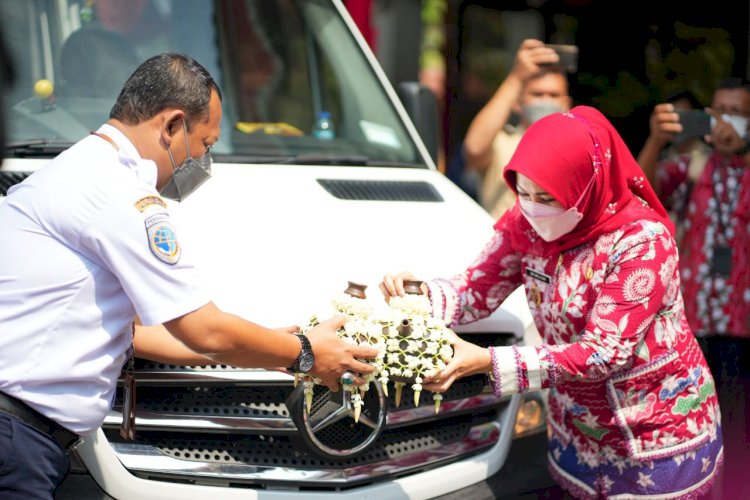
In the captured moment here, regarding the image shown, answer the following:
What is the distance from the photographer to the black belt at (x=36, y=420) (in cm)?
264

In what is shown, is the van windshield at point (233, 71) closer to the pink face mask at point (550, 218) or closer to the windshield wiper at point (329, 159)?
the windshield wiper at point (329, 159)

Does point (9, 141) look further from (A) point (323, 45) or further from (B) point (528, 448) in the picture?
(B) point (528, 448)

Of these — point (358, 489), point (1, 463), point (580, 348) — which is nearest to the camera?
point (1, 463)

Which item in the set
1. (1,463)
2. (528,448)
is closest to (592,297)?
(528,448)

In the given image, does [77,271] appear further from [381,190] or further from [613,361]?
[381,190]

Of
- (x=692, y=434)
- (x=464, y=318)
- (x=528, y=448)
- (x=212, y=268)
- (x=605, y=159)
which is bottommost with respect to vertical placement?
(x=528, y=448)

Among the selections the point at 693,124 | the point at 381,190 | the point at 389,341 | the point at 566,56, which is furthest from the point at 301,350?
the point at 693,124

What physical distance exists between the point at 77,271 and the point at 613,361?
5.10ft

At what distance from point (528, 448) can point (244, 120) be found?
1753mm

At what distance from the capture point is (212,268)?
3.39 metres

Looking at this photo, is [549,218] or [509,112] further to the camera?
[509,112]

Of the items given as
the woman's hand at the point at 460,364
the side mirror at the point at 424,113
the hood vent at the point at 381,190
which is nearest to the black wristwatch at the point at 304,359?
the woman's hand at the point at 460,364

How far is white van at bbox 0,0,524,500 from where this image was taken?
335 centimetres

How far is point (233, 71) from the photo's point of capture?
4.70 meters
